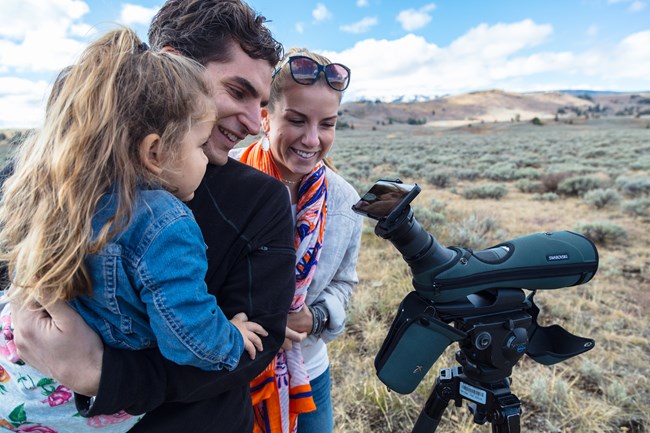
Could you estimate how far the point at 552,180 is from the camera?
1026 centimetres

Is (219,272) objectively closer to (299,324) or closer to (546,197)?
(299,324)

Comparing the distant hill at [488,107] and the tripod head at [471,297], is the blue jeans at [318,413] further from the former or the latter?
the distant hill at [488,107]

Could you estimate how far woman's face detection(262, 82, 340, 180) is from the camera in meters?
1.62

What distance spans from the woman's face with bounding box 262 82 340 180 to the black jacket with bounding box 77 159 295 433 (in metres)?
0.45

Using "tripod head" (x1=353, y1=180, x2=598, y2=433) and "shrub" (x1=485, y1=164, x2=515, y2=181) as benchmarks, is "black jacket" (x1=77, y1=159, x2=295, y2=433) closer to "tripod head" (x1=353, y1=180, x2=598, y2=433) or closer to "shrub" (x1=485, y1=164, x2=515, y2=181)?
"tripod head" (x1=353, y1=180, x2=598, y2=433)

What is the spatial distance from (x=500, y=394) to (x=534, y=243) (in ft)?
1.63

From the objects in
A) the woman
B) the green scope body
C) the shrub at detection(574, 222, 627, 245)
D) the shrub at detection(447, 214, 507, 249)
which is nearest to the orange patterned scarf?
the woman

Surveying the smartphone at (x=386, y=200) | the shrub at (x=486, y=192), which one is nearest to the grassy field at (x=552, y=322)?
the shrub at (x=486, y=192)

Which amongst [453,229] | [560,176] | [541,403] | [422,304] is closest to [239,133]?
[422,304]

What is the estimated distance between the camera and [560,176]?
411 inches

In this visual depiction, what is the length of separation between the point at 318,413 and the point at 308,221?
2.99 feet

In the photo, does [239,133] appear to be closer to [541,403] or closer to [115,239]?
[115,239]

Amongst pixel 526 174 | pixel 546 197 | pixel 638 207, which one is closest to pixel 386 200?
pixel 638 207

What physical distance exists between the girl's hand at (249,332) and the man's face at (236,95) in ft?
1.58
